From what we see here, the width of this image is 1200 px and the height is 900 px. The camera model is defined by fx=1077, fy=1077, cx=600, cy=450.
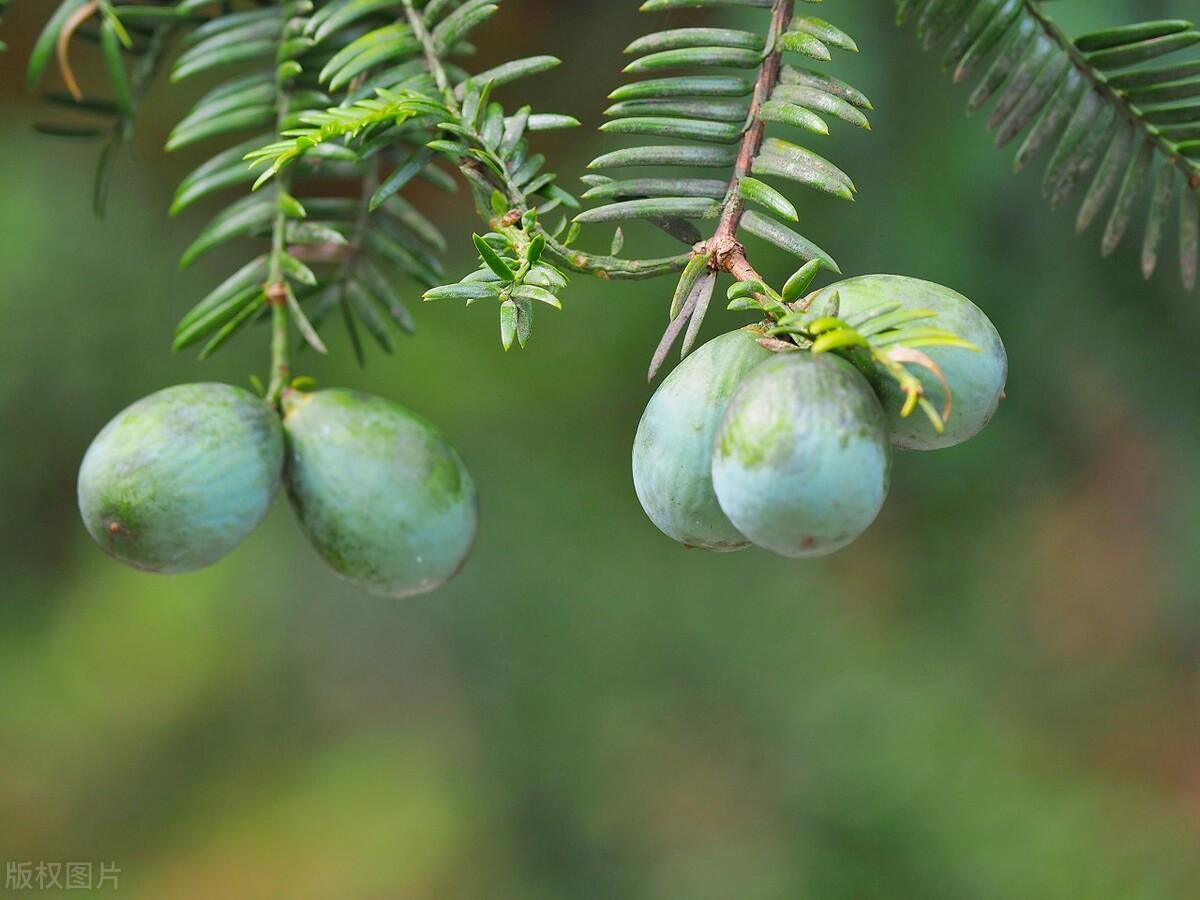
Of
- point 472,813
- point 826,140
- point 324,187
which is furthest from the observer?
point 472,813

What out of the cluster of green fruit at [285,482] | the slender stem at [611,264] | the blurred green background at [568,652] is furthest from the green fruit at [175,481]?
the blurred green background at [568,652]

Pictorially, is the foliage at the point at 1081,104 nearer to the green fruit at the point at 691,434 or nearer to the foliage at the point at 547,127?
the foliage at the point at 547,127

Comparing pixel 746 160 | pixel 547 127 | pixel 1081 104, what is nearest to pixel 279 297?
pixel 547 127

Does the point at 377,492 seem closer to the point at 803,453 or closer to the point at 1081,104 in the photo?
the point at 803,453

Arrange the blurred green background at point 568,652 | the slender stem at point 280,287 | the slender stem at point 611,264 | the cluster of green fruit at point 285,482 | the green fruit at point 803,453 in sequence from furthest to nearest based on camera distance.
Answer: the blurred green background at point 568,652, the slender stem at point 280,287, the cluster of green fruit at point 285,482, the slender stem at point 611,264, the green fruit at point 803,453

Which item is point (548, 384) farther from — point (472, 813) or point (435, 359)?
point (472, 813)

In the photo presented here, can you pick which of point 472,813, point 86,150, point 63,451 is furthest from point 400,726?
point 86,150

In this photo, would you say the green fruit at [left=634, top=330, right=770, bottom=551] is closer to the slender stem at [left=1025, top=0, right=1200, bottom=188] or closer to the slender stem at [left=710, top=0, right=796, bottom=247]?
the slender stem at [left=710, top=0, right=796, bottom=247]
